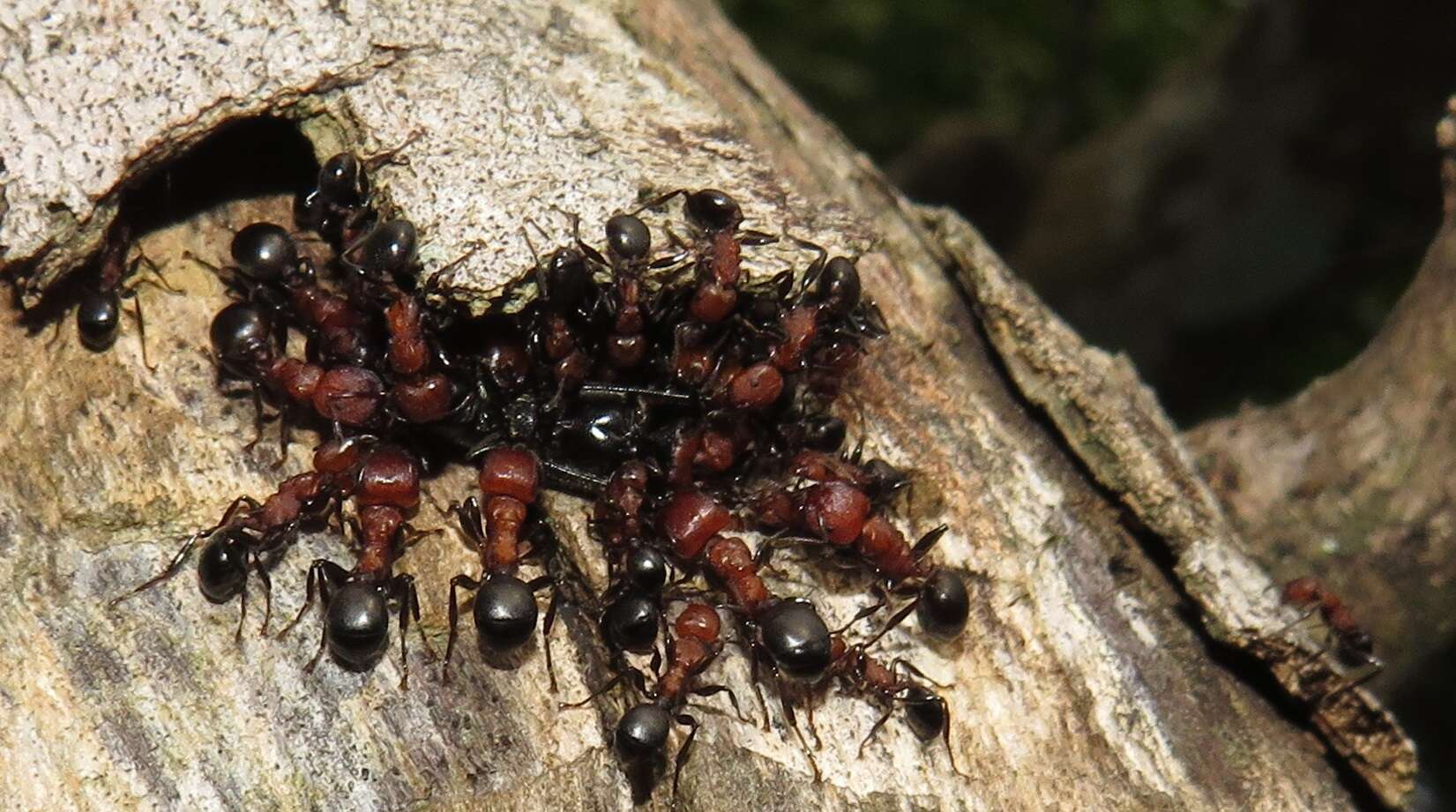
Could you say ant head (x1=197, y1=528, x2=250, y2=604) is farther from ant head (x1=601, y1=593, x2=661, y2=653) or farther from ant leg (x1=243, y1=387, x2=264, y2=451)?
ant head (x1=601, y1=593, x2=661, y2=653)

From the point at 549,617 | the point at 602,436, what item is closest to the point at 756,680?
the point at 549,617

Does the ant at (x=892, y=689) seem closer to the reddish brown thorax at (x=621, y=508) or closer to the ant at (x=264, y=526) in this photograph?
the reddish brown thorax at (x=621, y=508)

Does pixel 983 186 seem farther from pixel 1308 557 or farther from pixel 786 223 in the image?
pixel 786 223

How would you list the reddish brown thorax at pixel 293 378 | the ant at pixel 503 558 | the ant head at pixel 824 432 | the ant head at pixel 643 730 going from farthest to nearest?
the ant head at pixel 824 432 < the reddish brown thorax at pixel 293 378 < the ant at pixel 503 558 < the ant head at pixel 643 730

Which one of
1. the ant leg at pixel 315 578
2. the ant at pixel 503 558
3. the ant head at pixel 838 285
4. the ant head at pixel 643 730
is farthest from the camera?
the ant head at pixel 838 285

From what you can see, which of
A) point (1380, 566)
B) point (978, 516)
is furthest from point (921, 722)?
point (1380, 566)

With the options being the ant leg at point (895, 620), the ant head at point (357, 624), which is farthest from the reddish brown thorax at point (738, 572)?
the ant head at point (357, 624)

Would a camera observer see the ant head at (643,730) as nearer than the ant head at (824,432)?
Yes
